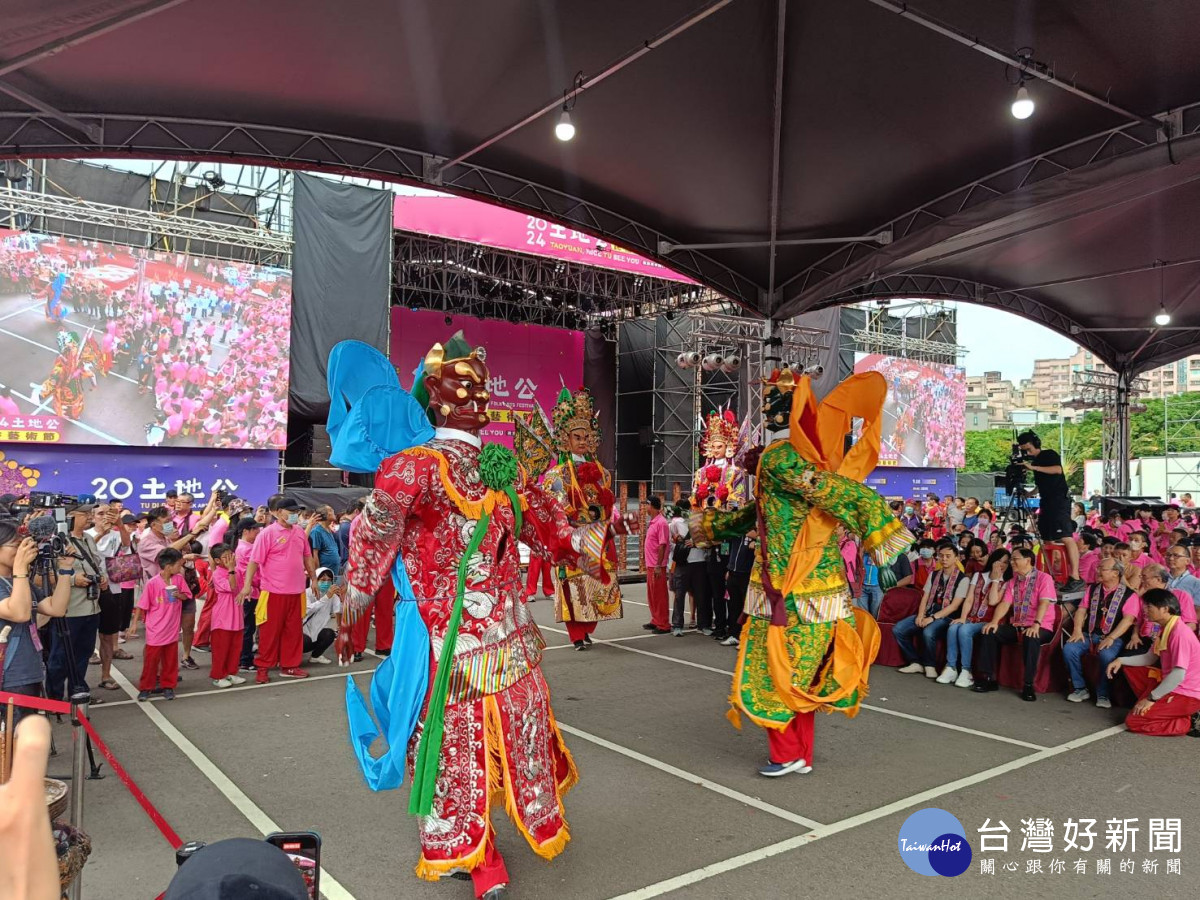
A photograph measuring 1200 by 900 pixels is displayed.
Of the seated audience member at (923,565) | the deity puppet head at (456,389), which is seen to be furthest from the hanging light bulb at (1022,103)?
the deity puppet head at (456,389)

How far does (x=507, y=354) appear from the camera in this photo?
66.9 ft

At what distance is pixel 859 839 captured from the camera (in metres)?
3.68

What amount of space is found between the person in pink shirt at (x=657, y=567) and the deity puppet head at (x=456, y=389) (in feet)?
20.3

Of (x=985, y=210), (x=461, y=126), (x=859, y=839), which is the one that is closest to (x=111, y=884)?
(x=859, y=839)

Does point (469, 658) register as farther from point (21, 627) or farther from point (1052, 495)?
point (1052, 495)

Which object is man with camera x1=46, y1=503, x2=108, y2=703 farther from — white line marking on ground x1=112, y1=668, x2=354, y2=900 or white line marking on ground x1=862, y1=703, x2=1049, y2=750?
white line marking on ground x1=862, y1=703, x2=1049, y2=750

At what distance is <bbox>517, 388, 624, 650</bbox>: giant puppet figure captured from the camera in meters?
5.16

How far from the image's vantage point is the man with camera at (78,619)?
536 centimetres

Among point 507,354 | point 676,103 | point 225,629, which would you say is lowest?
point 225,629

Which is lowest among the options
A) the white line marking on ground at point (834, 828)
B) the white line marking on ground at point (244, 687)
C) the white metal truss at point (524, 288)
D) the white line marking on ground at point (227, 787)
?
the white line marking on ground at point (244, 687)

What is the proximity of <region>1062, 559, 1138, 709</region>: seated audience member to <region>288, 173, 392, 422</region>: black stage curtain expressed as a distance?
12.4 meters

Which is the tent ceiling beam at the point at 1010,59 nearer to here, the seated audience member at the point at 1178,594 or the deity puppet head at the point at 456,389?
the seated audience member at the point at 1178,594

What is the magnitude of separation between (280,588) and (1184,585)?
6.93 metres

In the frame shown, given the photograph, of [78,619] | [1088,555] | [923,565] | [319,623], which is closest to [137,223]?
[319,623]
